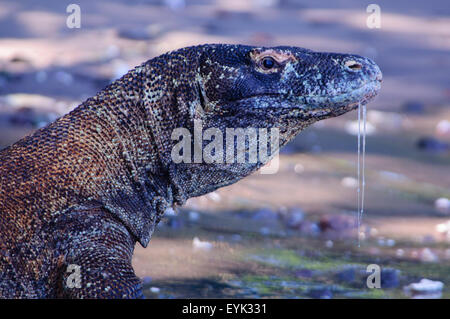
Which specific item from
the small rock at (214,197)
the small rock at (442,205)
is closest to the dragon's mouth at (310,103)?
the small rock at (214,197)

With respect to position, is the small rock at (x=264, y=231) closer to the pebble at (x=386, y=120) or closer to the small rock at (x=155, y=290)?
the small rock at (x=155, y=290)

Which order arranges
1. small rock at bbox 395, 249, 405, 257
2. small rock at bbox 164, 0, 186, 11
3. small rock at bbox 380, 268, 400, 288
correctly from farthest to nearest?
small rock at bbox 164, 0, 186, 11 → small rock at bbox 395, 249, 405, 257 → small rock at bbox 380, 268, 400, 288

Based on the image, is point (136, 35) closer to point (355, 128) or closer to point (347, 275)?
point (355, 128)

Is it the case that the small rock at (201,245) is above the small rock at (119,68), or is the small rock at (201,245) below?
below

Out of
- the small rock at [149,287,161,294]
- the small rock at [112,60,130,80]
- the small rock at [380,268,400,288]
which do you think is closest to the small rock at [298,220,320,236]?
the small rock at [380,268,400,288]

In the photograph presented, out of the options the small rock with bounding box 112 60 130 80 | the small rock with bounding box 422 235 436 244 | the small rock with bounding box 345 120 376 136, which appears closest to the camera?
the small rock with bounding box 422 235 436 244

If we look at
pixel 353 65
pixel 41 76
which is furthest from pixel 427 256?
pixel 41 76

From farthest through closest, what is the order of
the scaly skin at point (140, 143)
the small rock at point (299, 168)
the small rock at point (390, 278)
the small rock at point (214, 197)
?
1. the small rock at point (299, 168)
2. the small rock at point (214, 197)
3. the small rock at point (390, 278)
4. the scaly skin at point (140, 143)

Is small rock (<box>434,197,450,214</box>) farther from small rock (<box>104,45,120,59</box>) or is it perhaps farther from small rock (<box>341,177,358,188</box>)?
small rock (<box>104,45,120,59</box>)
